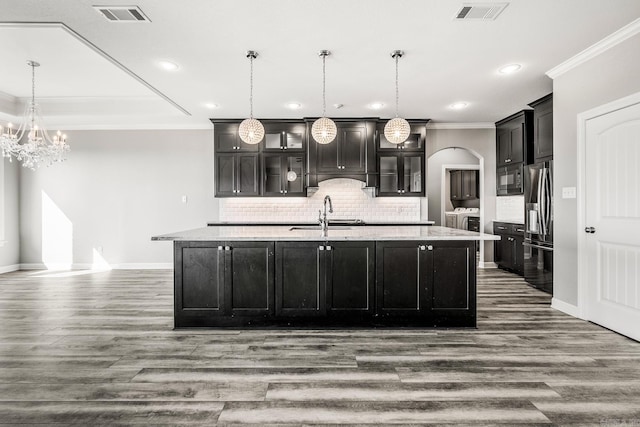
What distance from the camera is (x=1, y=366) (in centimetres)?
258

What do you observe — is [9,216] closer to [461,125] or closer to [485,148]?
[461,125]

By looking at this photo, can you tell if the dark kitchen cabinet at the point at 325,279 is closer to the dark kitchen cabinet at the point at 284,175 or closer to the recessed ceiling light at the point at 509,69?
the recessed ceiling light at the point at 509,69

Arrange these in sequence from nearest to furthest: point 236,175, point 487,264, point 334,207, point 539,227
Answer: point 539,227, point 236,175, point 334,207, point 487,264

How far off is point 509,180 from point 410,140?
6.07ft

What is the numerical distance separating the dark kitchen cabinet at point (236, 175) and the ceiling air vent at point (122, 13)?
3.43m

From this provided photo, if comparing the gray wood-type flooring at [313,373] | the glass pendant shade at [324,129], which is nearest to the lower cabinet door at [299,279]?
the gray wood-type flooring at [313,373]

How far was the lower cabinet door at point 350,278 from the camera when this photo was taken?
10.9ft

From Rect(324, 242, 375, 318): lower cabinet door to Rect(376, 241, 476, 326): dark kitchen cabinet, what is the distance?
0.28 feet

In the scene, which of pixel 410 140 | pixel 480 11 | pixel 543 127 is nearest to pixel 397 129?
pixel 480 11

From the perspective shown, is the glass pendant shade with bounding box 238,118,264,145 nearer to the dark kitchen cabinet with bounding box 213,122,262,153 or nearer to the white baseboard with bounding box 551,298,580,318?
the dark kitchen cabinet with bounding box 213,122,262,153

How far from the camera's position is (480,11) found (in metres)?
2.88

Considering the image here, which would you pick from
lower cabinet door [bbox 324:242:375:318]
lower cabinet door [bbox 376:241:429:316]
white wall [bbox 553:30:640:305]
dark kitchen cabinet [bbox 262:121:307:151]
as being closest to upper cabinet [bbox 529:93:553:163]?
white wall [bbox 553:30:640:305]

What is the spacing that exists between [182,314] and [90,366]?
0.88m

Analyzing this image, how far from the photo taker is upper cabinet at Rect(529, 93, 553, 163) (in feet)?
16.0
